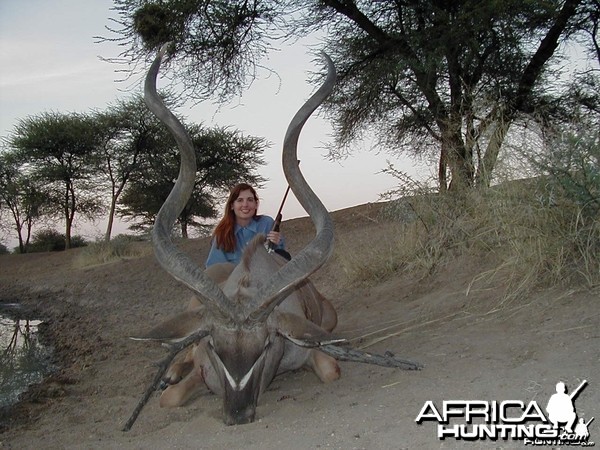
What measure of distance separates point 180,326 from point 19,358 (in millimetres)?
3963

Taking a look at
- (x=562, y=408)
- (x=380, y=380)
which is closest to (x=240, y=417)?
(x=380, y=380)

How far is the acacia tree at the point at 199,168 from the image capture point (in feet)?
70.4

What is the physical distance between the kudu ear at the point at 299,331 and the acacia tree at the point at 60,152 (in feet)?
63.0

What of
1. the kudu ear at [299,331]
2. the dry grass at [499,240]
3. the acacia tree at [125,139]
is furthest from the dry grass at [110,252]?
the kudu ear at [299,331]

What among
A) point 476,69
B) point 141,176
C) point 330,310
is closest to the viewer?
point 330,310

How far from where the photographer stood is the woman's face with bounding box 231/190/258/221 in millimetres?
5742

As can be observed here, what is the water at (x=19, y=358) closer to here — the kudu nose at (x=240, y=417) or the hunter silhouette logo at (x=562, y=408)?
the kudu nose at (x=240, y=417)

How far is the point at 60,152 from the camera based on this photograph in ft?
72.0

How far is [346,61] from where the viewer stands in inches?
463

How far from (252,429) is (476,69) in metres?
8.69

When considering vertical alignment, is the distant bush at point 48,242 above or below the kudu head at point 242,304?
above

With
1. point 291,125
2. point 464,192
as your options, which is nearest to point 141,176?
point 464,192

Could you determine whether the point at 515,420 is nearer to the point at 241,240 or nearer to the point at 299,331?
A: the point at 299,331

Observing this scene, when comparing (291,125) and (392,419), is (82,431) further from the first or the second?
(291,125)
